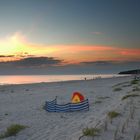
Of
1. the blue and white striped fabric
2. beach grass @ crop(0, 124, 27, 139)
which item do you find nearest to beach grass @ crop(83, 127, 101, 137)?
beach grass @ crop(0, 124, 27, 139)

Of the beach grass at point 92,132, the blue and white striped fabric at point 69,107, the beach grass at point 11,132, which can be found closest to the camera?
the beach grass at point 92,132

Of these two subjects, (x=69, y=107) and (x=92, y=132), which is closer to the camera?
(x=92, y=132)

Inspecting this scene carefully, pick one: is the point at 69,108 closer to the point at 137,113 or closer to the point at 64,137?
the point at 137,113

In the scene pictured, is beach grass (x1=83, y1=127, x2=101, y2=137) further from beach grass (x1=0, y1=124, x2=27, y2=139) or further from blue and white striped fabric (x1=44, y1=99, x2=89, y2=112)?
blue and white striped fabric (x1=44, y1=99, x2=89, y2=112)

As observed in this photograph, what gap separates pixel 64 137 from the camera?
11836mm

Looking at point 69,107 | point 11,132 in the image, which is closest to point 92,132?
point 11,132

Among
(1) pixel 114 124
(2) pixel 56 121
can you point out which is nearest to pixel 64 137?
(1) pixel 114 124

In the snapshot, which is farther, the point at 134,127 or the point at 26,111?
the point at 26,111

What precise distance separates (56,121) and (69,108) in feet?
10.9

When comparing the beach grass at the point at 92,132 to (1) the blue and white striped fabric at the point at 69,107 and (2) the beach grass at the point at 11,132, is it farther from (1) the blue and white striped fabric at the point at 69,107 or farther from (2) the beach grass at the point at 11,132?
(1) the blue and white striped fabric at the point at 69,107

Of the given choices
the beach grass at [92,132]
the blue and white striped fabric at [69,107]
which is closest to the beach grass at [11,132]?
the beach grass at [92,132]

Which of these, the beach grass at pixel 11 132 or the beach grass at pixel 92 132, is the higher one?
the beach grass at pixel 92 132

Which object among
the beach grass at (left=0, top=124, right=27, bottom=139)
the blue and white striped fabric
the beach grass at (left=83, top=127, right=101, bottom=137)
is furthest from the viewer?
the blue and white striped fabric

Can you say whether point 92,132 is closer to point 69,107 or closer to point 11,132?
point 11,132
